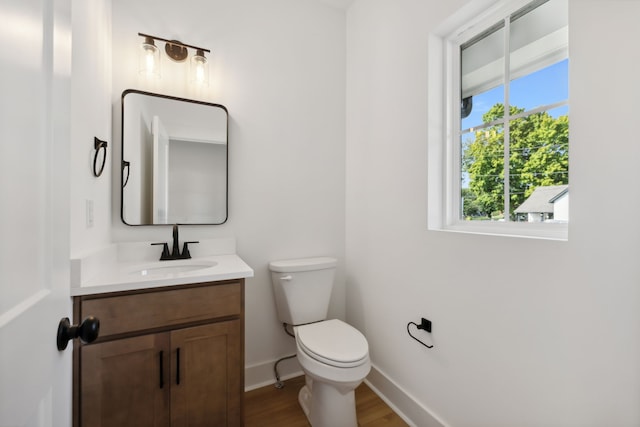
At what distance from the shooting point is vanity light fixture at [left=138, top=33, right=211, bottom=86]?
1.58 metres

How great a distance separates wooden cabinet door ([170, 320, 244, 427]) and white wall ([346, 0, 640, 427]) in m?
0.89

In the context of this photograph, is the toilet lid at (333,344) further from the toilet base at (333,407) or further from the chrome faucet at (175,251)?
the chrome faucet at (175,251)

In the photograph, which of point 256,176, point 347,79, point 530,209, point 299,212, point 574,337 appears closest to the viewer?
point 574,337

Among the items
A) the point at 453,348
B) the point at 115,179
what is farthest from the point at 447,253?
the point at 115,179

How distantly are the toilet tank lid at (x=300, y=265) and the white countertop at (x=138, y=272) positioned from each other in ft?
0.86

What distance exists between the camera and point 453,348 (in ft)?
4.31

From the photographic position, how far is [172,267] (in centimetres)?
155

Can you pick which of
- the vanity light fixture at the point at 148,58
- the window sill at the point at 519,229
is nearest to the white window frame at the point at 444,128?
the window sill at the point at 519,229

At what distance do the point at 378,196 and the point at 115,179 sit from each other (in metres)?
1.50

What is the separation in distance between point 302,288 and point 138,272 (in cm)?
89

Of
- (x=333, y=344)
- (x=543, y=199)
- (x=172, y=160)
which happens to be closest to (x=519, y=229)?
(x=543, y=199)

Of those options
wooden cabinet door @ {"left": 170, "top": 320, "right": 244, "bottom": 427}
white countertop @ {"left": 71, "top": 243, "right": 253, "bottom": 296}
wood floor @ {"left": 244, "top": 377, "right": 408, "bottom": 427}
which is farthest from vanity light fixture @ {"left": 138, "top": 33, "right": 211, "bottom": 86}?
wood floor @ {"left": 244, "top": 377, "right": 408, "bottom": 427}

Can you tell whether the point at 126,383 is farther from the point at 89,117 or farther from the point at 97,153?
the point at 89,117

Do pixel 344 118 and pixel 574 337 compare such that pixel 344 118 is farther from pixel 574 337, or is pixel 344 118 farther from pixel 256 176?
pixel 574 337
